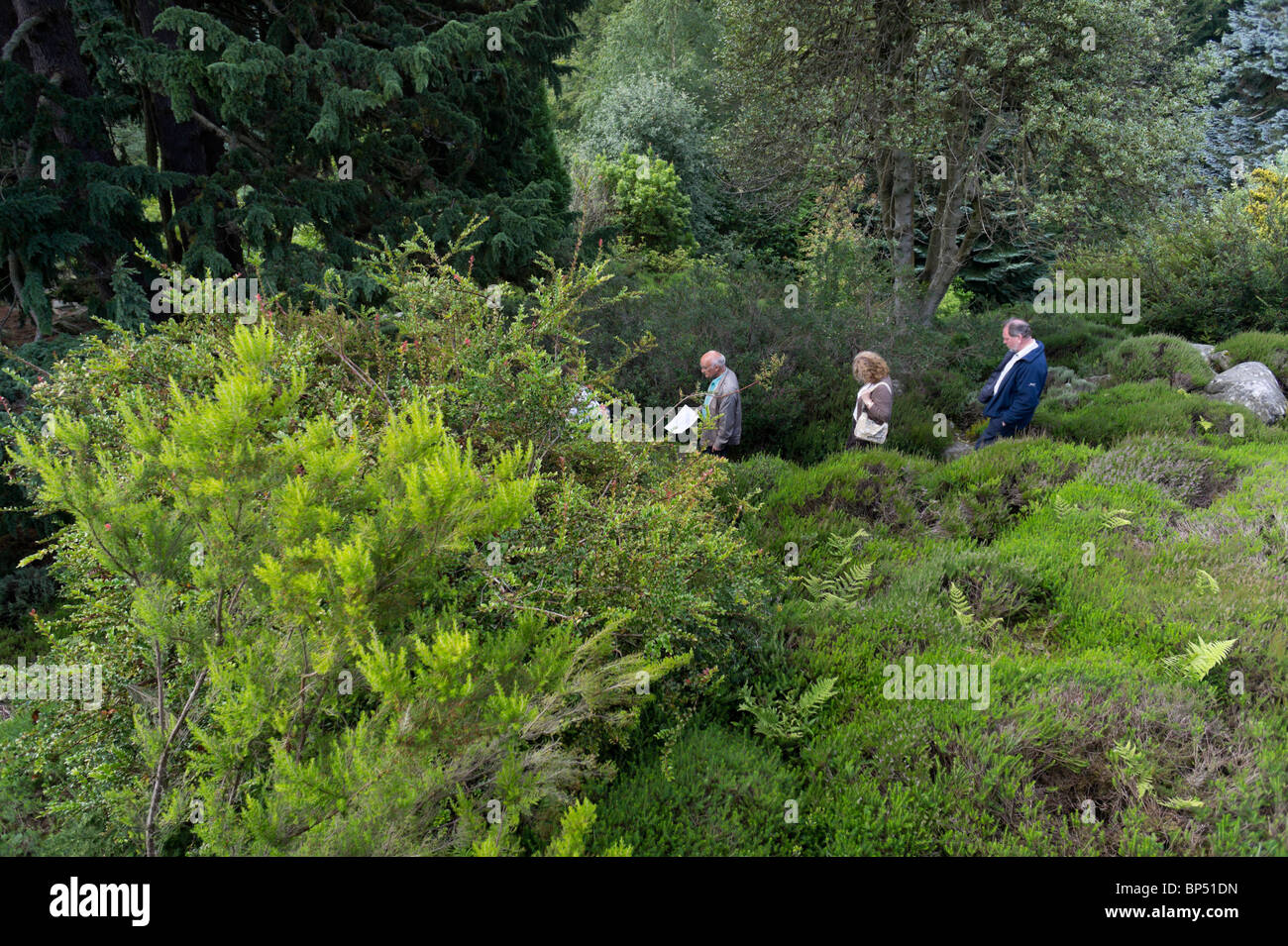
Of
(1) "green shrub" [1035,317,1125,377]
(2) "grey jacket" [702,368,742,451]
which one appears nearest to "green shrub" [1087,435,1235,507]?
(2) "grey jacket" [702,368,742,451]

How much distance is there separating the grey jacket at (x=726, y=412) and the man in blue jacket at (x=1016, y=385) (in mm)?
2771

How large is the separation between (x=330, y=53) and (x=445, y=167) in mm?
2548

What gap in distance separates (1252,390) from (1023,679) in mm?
7949

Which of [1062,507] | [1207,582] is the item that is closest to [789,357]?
[1062,507]

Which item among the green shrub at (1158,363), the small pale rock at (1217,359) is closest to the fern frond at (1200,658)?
the green shrub at (1158,363)

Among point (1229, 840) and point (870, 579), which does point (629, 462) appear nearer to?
point (870, 579)

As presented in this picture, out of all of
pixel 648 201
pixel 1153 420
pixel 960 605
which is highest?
pixel 648 201

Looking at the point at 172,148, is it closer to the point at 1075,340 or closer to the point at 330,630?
the point at 330,630

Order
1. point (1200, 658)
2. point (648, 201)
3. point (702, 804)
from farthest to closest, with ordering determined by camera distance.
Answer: point (648, 201)
point (1200, 658)
point (702, 804)

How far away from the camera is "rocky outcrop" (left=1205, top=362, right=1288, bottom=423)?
9086 mm

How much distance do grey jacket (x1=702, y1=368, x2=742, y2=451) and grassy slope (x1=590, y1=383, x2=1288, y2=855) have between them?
825mm

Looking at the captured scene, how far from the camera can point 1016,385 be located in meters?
7.75

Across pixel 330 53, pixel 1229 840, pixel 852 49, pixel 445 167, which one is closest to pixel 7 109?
pixel 330 53

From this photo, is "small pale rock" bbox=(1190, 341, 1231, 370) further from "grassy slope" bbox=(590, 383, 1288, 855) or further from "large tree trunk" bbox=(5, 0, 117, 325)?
"large tree trunk" bbox=(5, 0, 117, 325)
